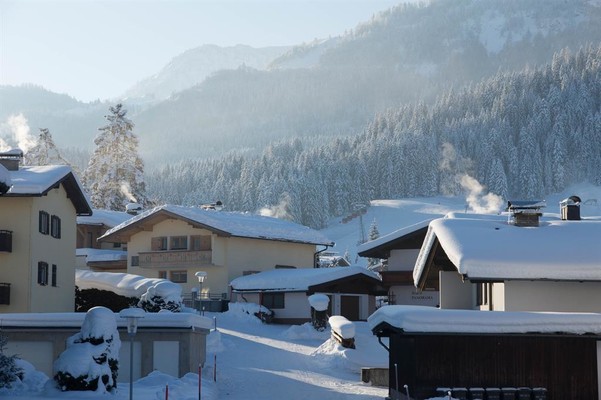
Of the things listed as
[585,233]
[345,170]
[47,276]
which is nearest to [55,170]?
[47,276]

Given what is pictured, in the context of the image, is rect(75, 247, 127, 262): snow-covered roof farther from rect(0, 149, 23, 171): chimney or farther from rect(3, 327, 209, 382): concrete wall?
rect(3, 327, 209, 382): concrete wall

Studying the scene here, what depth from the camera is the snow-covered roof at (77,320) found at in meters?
33.8

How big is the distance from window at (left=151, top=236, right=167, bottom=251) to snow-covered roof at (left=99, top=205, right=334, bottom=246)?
161cm

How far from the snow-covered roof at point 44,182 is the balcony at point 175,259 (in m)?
14.1

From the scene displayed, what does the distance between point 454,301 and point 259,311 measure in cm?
2410

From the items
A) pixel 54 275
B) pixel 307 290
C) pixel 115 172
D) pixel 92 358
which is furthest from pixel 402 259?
pixel 115 172

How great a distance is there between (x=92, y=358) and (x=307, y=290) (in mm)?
32366

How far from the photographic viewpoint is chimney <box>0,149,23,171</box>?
4569 cm

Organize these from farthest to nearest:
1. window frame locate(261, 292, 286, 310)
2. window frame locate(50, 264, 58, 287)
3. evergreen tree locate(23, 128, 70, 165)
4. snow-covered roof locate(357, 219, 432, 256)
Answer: evergreen tree locate(23, 128, 70, 165), window frame locate(261, 292, 286, 310), snow-covered roof locate(357, 219, 432, 256), window frame locate(50, 264, 58, 287)

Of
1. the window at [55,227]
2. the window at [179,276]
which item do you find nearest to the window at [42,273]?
the window at [55,227]

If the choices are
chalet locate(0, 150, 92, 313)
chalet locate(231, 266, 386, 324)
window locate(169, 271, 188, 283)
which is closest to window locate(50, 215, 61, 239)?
chalet locate(0, 150, 92, 313)

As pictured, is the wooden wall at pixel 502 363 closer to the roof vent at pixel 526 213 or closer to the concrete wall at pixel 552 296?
the concrete wall at pixel 552 296

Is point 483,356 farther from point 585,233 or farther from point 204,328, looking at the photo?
point 204,328

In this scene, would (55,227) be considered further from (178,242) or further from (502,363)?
(502,363)
